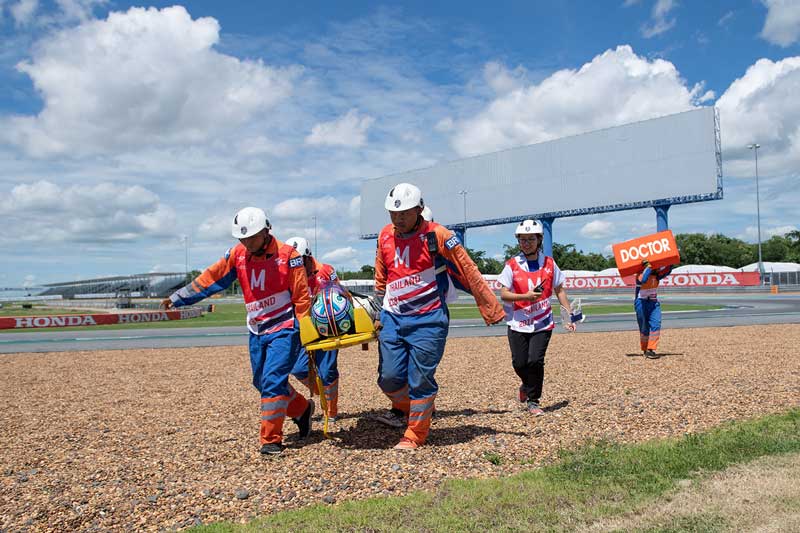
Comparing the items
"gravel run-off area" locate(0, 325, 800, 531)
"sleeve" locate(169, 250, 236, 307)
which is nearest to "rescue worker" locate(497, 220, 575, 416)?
"gravel run-off area" locate(0, 325, 800, 531)

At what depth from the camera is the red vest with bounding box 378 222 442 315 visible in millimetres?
5617

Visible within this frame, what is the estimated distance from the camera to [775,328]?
59.8 feet

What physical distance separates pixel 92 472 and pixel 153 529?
4.80ft

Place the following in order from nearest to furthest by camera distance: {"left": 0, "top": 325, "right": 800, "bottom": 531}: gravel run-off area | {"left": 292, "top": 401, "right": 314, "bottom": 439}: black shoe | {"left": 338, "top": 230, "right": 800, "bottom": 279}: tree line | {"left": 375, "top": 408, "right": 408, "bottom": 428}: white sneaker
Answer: {"left": 0, "top": 325, "right": 800, "bottom": 531}: gravel run-off area < {"left": 292, "top": 401, "right": 314, "bottom": 439}: black shoe < {"left": 375, "top": 408, "right": 408, "bottom": 428}: white sneaker < {"left": 338, "top": 230, "right": 800, "bottom": 279}: tree line

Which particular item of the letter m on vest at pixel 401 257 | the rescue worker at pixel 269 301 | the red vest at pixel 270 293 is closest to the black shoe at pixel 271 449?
the rescue worker at pixel 269 301

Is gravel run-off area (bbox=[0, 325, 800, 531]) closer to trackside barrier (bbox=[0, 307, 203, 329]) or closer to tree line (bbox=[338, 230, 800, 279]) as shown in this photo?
trackside barrier (bbox=[0, 307, 203, 329])

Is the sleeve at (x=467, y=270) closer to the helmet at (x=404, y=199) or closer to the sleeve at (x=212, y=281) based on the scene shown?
the helmet at (x=404, y=199)

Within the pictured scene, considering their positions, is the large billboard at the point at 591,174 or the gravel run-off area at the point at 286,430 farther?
the large billboard at the point at 591,174

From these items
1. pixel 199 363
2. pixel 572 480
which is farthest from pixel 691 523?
pixel 199 363

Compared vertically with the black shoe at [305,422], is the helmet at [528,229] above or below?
above

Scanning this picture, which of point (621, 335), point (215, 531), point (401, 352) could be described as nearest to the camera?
point (215, 531)

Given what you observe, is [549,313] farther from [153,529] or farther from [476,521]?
[153,529]

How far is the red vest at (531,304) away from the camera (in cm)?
720

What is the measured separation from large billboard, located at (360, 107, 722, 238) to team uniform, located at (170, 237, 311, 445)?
49.2 meters
